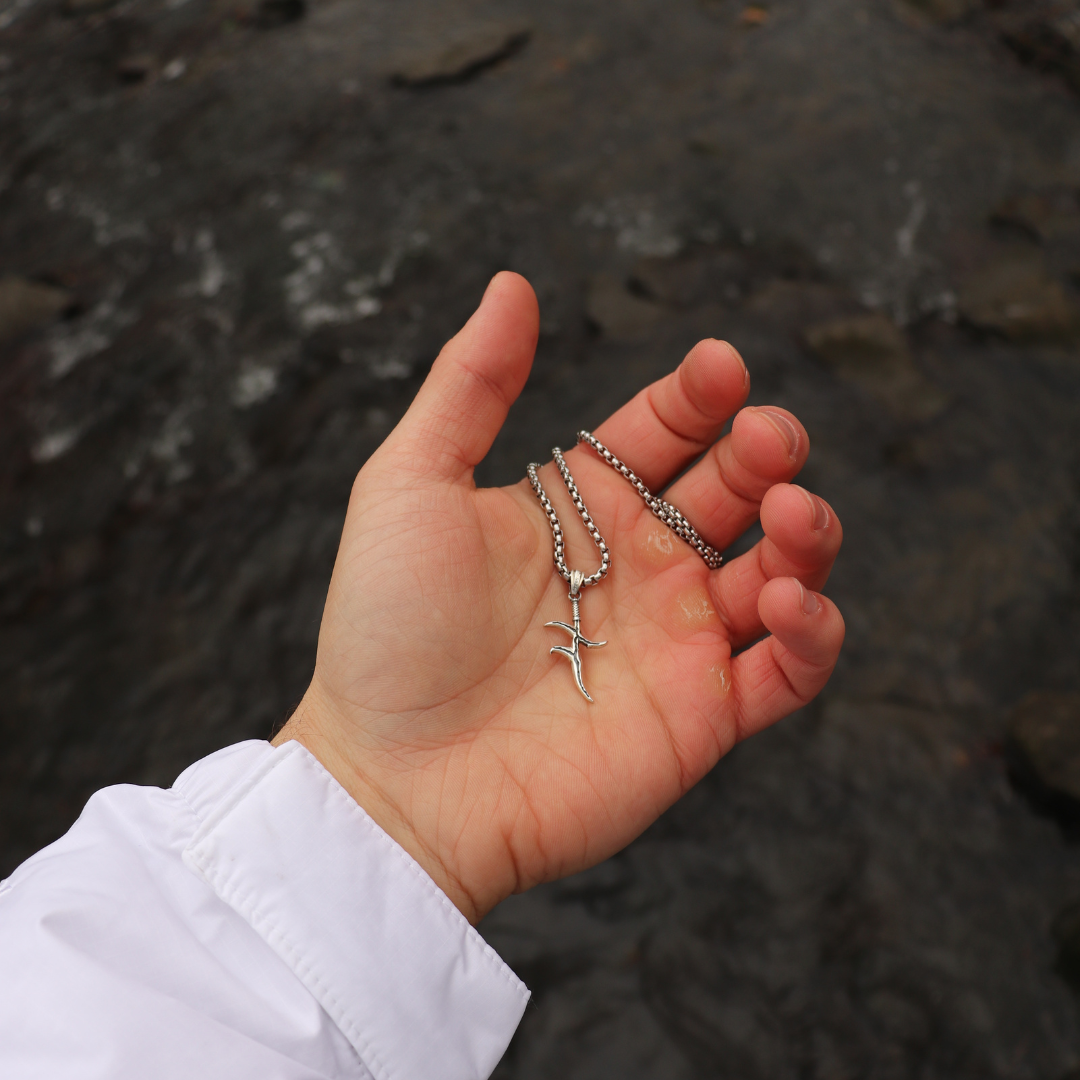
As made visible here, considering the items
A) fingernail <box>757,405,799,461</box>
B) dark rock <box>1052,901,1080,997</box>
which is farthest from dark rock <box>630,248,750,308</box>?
dark rock <box>1052,901,1080,997</box>

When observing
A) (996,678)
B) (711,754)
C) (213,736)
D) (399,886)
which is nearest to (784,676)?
(711,754)

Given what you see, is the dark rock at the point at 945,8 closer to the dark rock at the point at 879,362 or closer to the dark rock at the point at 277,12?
the dark rock at the point at 879,362

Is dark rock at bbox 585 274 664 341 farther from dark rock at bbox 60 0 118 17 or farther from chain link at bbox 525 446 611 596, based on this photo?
dark rock at bbox 60 0 118 17

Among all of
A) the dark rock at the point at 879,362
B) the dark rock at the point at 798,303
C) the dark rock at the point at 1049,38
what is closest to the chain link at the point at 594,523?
the dark rock at the point at 879,362

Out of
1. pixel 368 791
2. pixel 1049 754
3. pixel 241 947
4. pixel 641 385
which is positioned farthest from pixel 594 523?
pixel 641 385

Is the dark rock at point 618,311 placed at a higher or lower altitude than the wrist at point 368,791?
lower
